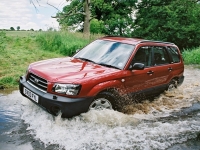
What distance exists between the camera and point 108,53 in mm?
6121

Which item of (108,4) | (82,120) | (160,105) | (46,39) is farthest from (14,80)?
(108,4)

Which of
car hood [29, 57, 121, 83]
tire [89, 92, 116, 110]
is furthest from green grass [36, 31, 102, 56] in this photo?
tire [89, 92, 116, 110]

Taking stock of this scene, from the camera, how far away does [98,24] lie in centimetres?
3075

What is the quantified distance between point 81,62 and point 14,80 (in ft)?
10.5

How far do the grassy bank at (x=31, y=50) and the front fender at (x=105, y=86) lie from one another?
3.80 meters

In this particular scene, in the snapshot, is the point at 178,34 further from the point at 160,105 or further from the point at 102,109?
the point at 102,109

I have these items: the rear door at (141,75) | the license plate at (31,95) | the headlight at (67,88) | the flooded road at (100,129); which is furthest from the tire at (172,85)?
the license plate at (31,95)

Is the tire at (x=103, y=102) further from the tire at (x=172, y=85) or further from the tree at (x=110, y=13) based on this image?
the tree at (x=110, y=13)

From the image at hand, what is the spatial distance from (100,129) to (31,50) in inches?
388

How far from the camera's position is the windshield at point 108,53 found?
19.2 feet

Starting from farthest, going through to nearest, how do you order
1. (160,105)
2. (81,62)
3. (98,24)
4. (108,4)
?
1. (108,4)
2. (98,24)
3. (160,105)
4. (81,62)

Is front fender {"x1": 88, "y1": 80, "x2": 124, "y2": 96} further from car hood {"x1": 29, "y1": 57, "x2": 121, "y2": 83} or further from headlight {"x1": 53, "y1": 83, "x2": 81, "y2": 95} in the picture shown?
headlight {"x1": 53, "y1": 83, "x2": 81, "y2": 95}

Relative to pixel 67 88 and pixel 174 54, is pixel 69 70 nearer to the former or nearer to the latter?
pixel 67 88

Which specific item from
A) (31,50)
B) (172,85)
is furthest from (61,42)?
(172,85)
